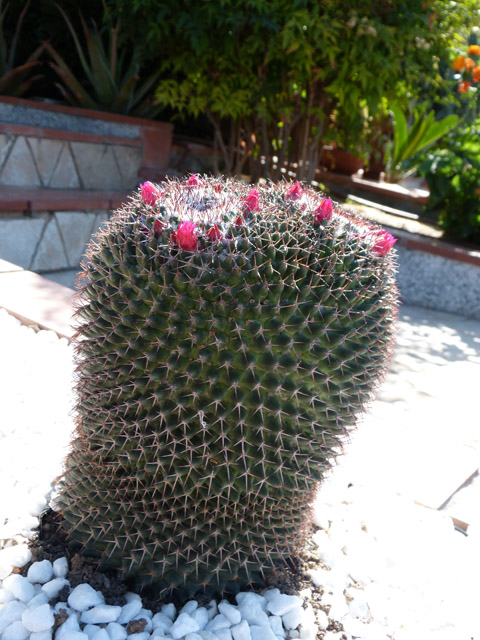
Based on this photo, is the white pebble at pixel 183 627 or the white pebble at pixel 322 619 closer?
the white pebble at pixel 183 627

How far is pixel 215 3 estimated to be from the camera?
483 centimetres

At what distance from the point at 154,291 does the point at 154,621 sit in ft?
2.79

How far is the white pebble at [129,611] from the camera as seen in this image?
5.04 ft

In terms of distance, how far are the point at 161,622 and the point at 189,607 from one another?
85 millimetres

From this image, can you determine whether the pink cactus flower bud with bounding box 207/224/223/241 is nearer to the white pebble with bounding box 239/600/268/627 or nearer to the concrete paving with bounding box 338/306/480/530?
the concrete paving with bounding box 338/306/480/530

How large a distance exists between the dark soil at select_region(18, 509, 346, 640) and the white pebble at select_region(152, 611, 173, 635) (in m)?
0.04

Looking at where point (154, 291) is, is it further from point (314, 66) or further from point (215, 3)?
point (314, 66)

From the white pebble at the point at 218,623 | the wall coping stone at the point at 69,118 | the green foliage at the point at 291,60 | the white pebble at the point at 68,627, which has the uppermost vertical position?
the green foliage at the point at 291,60

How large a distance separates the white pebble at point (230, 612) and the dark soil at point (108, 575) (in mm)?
57

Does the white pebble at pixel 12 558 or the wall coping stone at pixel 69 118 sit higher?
the wall coping stone at pixel 69 118

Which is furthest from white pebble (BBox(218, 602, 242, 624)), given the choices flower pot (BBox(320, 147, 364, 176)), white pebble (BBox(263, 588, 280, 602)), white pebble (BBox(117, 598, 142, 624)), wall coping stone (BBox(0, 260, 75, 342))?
flower pot (BBox(320, 147, 364, 176))

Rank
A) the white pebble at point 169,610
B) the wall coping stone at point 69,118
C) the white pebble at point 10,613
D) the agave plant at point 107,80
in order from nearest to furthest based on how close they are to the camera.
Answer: the white pebble at point 10,613 → the white pebble at point 169,610 → the wall coping stone at point 69,118 → the agave plant at point 107,80

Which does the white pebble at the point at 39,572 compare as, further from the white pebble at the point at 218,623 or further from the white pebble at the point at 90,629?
the white pebble at the point at 218,623

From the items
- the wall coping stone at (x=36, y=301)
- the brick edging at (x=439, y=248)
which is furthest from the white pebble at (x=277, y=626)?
the brick edging at (x=439, y=248)
